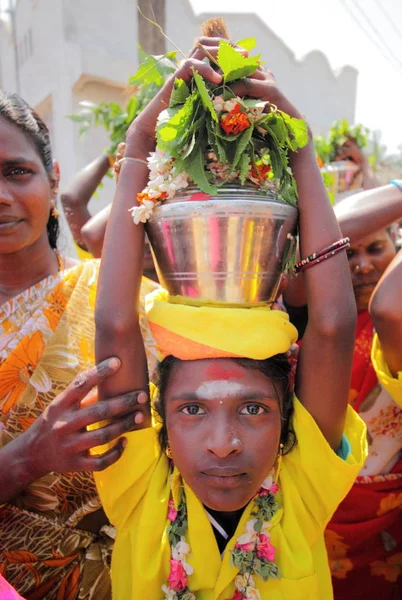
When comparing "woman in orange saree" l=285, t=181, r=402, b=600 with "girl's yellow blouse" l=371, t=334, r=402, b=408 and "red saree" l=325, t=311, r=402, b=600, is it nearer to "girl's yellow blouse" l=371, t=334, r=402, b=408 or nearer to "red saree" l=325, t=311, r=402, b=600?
"red saree" l=325, t=311, r=402, b=600

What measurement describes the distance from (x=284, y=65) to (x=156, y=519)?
1318 cm

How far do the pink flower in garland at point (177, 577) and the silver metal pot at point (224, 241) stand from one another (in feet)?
2.81

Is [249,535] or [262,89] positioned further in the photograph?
[249,535]

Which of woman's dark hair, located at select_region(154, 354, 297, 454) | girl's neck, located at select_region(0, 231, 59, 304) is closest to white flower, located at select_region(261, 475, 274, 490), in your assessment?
woman's dark hair, located at select_region(154, 354, 297, 454)

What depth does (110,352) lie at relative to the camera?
162 cm

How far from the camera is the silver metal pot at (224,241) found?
1433mm

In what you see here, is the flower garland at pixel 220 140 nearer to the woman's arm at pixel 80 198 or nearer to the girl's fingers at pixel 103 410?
the girl's fingers at pixel 103 410

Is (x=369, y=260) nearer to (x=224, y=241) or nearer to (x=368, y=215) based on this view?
(x=368, y=215)

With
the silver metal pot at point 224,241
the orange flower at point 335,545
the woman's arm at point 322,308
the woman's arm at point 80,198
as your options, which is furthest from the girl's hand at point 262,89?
the woman's arm at point 80,198

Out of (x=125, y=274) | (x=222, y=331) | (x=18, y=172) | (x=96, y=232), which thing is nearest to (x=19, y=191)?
(x=18, y=172)

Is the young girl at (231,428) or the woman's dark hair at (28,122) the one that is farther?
the woman's dark hair at (28,122)

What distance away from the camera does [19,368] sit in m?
1.96

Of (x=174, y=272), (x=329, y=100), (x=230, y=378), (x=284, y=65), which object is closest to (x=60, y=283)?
(x=174, y=272)

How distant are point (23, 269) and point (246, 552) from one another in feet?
4.76
